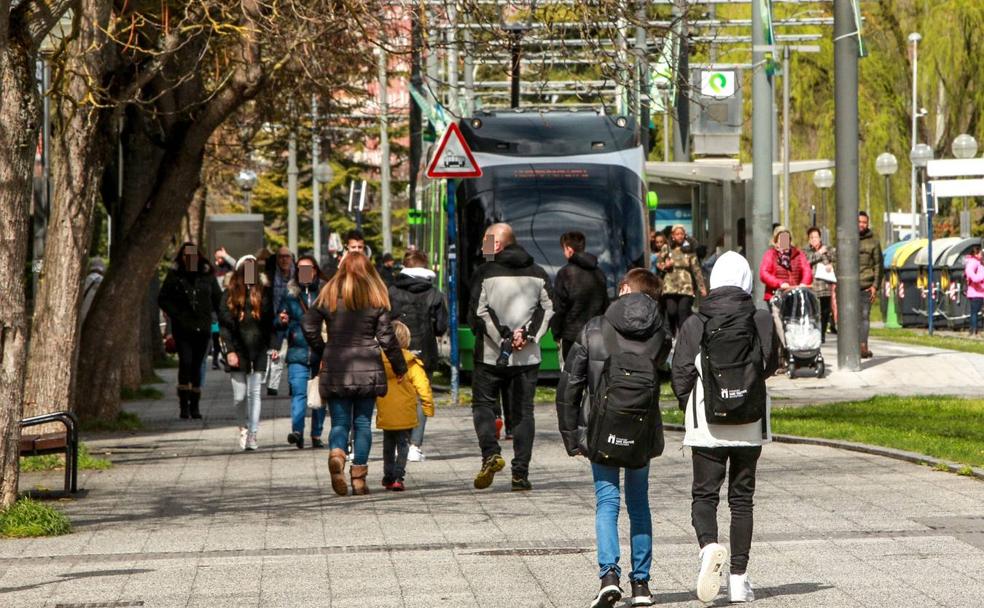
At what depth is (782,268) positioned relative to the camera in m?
21.6

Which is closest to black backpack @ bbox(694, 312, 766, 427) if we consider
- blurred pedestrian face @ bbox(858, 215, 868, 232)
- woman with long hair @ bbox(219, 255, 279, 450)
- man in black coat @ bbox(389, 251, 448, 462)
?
man in black coat @ bbox(389, 251, 448, 462)

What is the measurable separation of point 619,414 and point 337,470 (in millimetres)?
4597

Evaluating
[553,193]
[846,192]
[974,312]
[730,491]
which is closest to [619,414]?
[730,491]

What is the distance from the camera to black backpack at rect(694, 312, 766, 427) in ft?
25.8

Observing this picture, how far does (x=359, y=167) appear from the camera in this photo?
81938 mm

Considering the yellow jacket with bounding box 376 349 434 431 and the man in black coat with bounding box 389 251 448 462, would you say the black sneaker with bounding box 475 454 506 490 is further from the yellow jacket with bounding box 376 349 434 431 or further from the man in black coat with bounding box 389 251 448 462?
the man in black coat with bounding box 389 251 448 462

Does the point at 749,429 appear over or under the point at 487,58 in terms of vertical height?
under

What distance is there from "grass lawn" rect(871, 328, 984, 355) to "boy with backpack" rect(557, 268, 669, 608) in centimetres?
1730

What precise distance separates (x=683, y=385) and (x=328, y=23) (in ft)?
22.6

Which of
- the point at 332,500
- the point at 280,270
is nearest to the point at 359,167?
the point at 280,270

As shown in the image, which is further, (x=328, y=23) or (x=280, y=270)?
(x=280, y=270)

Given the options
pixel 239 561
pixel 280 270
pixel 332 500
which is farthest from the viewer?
A: pixel 280 270

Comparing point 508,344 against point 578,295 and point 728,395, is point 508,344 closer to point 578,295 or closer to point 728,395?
point 578,295

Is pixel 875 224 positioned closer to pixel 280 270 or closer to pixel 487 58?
pixel 280 270
